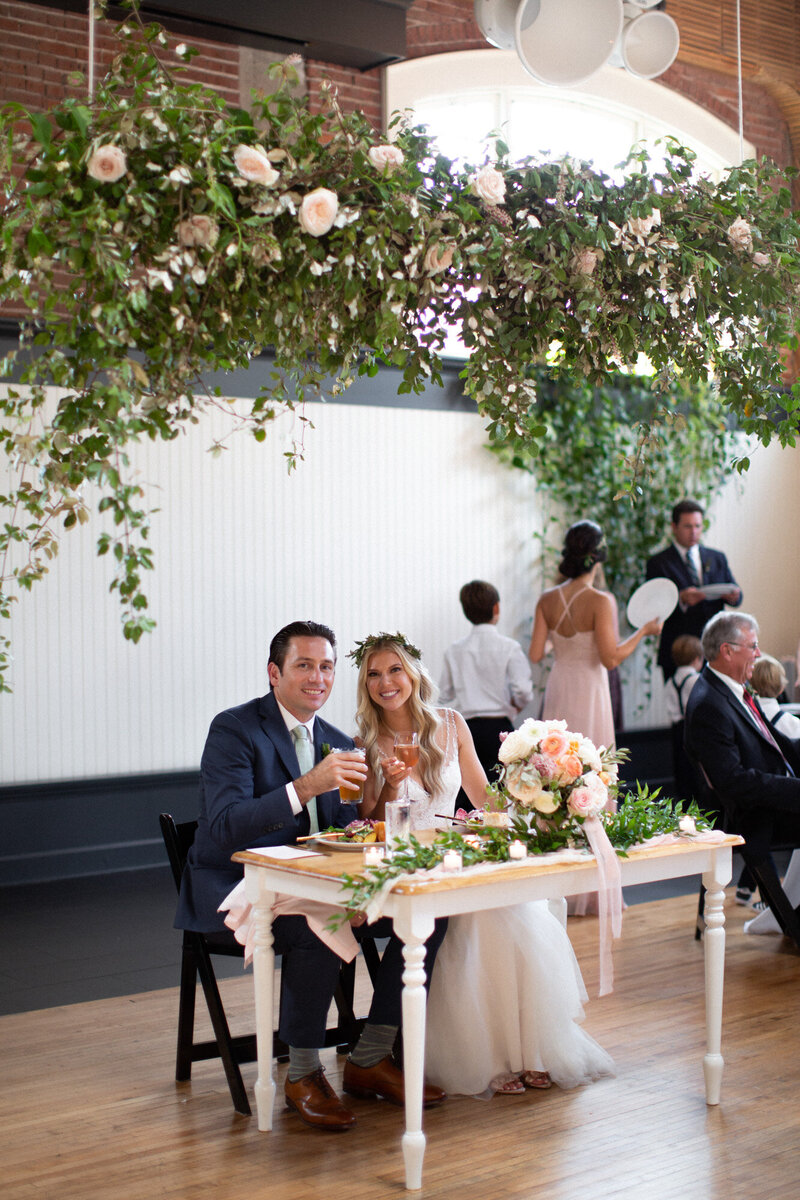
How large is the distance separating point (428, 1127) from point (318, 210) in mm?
2460

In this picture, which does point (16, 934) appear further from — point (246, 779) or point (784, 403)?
point (784, 403)

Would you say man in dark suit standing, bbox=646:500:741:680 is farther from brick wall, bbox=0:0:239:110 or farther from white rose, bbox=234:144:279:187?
white rose, bbox=234:144:279:187

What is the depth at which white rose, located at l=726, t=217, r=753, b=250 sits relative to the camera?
373cm

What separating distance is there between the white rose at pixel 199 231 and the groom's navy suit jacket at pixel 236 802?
4.82ft

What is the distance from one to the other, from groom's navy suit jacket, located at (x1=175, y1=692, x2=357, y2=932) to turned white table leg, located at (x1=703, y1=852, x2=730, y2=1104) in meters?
1.18

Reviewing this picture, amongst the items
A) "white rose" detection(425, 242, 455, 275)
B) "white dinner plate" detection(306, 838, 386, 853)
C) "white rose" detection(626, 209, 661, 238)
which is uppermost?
"white rose" detection(626, 209, 661, 238)

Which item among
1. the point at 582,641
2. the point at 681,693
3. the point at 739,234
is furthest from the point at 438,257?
the point at 681,693

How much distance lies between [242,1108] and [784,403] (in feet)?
8.55

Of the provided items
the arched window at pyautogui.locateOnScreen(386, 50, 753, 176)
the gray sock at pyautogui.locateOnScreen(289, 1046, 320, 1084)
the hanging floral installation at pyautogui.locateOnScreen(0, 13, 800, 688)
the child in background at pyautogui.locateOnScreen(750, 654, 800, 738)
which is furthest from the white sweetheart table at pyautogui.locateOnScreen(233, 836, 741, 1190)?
the arched window at pyautogui.locateOnScreen(386, 50, 753, 176)

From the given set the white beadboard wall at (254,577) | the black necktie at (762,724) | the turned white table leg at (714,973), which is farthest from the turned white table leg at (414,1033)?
the white beadboard wall at (254,577)

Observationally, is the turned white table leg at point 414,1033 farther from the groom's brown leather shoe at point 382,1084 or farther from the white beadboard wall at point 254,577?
the white beadboard wall at point 254,577

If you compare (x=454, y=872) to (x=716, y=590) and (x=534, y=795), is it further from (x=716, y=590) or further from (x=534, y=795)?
(x=716, y=590)

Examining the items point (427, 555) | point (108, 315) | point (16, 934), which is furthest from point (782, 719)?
point (108, 315)

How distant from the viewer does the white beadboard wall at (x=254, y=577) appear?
729cm
